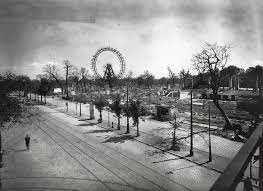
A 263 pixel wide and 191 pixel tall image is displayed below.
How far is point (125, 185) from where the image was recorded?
1838 cm

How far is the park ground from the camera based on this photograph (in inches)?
740

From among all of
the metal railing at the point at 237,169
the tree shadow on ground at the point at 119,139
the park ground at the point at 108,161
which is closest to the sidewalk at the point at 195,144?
the park ground at the point at 108,161

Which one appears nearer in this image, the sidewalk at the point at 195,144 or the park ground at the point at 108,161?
the park ground at the point at 108,161

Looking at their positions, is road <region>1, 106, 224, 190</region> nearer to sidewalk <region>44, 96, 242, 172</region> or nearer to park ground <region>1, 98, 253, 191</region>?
park ground <region>1, 98, 253, 191</region>

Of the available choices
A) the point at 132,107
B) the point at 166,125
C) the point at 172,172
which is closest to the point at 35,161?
the point at 172,172

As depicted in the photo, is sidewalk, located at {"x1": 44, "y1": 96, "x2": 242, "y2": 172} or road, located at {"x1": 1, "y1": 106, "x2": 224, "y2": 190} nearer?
road, located at {"x1": 1, "y1": 106, "x2": 224, "y2": 190}

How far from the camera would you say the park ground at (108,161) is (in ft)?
61.7

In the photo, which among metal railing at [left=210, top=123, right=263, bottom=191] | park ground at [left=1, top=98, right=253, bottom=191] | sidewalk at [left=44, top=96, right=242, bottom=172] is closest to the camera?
metal railing at [left=210, top=123, right=263, bottom=191]

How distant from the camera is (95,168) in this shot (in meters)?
21.7

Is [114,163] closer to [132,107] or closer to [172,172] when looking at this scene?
[172,172]

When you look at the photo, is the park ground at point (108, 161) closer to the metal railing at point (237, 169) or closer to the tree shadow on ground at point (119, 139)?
the tree shadow on ground at point (119, 139)

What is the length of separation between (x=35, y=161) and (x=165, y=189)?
1234 centimetres

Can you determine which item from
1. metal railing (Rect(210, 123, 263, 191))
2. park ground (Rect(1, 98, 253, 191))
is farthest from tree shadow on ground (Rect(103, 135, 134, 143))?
metal railing (Rect(210, 123, 263, 191))

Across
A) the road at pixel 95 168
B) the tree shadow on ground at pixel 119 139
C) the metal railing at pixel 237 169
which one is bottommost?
the road at pixel 95 168
